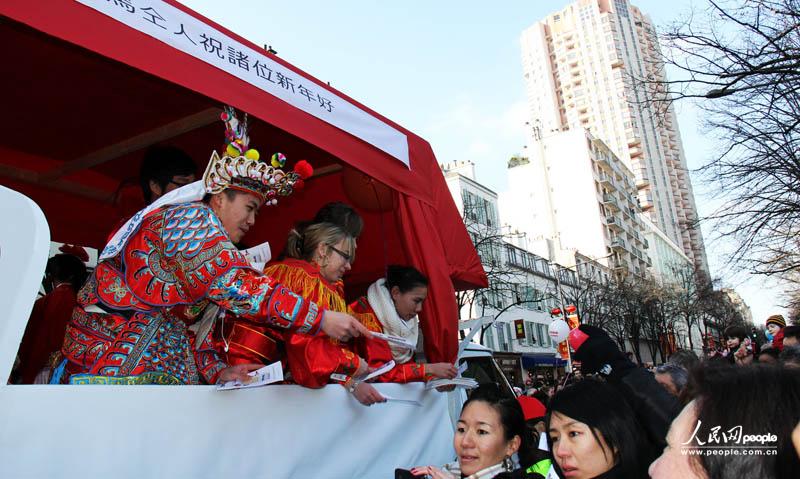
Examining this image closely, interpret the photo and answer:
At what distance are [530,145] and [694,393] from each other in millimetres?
61948

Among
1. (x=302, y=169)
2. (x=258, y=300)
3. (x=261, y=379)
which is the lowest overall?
(x=261, y=379)

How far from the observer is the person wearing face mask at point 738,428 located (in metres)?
1.10

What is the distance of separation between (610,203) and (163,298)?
209 ft

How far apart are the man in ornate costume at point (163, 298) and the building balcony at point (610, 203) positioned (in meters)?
62.4

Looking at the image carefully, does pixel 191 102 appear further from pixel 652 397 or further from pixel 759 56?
pixel 759 56

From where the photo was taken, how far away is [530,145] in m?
61.2

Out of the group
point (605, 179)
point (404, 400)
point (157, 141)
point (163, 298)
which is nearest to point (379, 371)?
point (404, 400)

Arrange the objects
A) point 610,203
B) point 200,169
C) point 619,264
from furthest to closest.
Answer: point 610,203 < point 619,264 < point 200,169

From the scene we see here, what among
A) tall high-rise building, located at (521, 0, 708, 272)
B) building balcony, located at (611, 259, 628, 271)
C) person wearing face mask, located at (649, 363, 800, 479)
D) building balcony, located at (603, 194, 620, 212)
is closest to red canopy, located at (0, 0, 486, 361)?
person wearing face mask, located at (649, 363, 800, 479)

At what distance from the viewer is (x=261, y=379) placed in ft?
7.18

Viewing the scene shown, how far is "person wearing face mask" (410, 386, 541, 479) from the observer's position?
2.92 m

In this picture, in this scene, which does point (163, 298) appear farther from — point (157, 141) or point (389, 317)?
point (157, 141)

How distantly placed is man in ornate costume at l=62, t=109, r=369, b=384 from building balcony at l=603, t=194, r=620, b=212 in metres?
62.4

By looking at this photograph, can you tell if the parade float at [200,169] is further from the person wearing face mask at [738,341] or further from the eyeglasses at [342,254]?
the person wearing face mask at [738,341]
